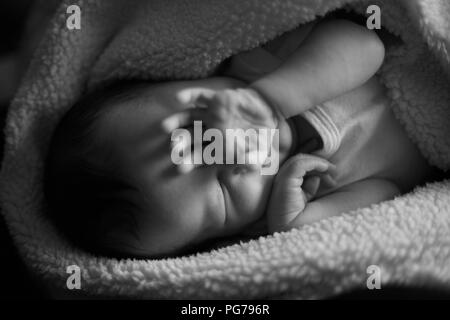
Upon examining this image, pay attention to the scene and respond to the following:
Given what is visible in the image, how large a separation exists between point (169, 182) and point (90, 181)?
0.11 m

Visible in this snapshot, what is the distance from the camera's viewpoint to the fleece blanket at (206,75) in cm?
75

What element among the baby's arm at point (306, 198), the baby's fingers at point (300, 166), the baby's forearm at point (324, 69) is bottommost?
the baby's arm at point (306, 198)

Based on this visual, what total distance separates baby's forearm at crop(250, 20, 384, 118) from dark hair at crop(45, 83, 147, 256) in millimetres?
217

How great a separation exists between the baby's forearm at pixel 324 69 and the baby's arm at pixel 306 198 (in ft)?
0.30

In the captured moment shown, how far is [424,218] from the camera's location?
0.78 metres

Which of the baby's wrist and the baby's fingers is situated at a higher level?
the baby's wrist

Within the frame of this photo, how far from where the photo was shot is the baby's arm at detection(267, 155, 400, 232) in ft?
2.66

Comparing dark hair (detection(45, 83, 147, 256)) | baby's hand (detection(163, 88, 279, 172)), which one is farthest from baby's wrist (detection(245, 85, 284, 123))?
dark hair (detection(45, 83, 147, 256))

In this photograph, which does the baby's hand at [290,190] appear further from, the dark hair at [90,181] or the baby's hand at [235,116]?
the dark hair at [90,181]

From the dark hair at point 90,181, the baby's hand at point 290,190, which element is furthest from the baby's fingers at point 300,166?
the dark hair at point 90,181

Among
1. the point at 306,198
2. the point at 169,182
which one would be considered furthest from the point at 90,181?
the point at 306,198

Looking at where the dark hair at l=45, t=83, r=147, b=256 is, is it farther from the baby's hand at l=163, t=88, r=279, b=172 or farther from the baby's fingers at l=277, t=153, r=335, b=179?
the baby's fingers at l=277, t=153, r=335, b=179
